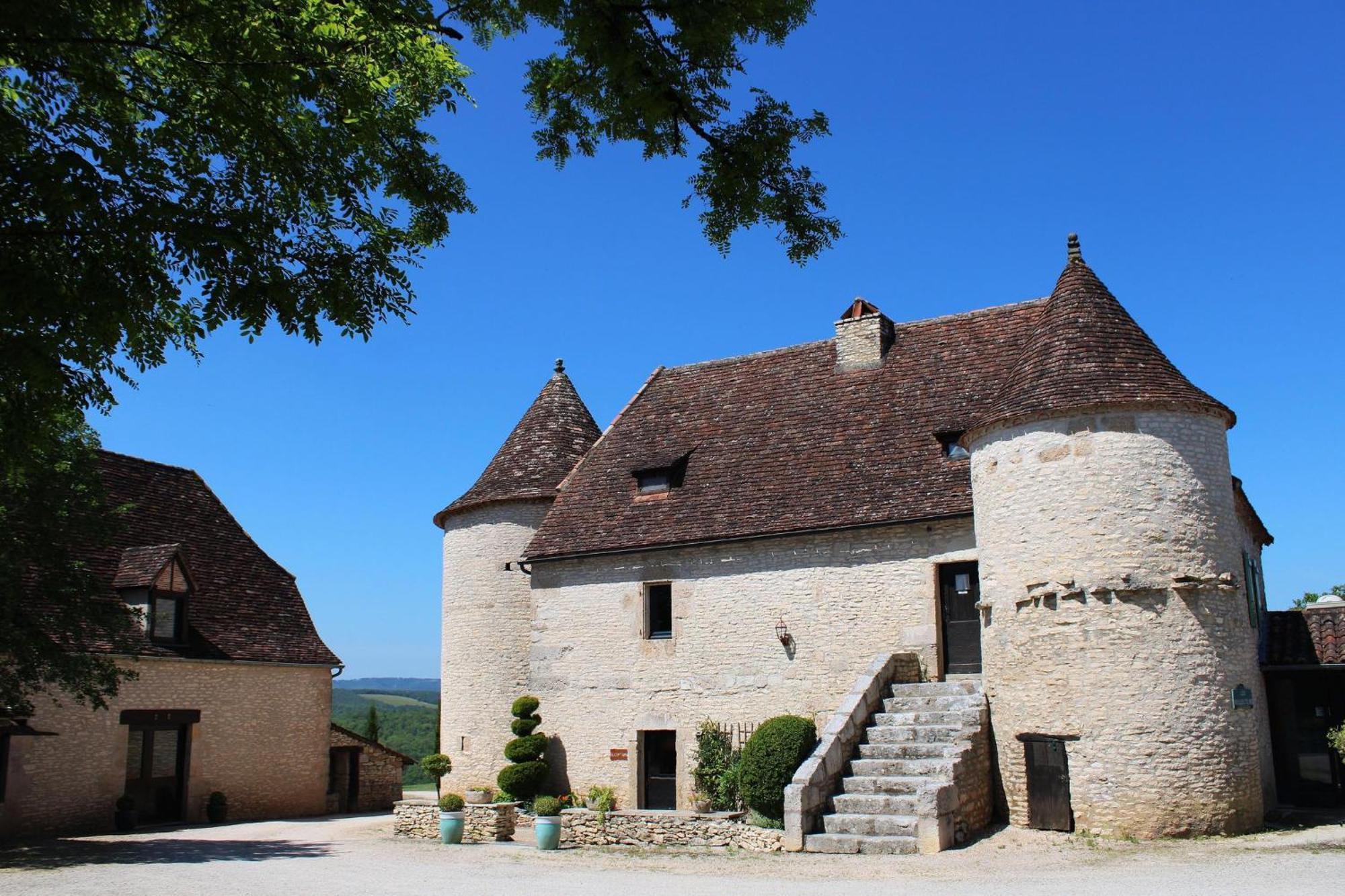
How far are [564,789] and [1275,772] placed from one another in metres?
12.0

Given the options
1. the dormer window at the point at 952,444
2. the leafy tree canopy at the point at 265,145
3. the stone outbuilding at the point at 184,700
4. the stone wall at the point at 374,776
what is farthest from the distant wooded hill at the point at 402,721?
the leafy tree canopy at the point at 265,145

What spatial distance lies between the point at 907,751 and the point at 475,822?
23.5 ft

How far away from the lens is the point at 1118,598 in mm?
14508

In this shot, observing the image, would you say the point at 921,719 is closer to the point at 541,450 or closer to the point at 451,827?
the point at 451,827

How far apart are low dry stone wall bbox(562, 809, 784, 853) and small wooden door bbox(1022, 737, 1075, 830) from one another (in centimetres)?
345

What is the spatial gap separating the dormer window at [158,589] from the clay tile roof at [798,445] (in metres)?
7.55

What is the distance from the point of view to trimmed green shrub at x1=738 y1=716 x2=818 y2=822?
16.1 metres

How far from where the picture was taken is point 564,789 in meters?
20.2

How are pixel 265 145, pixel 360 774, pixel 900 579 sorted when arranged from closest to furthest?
pixel 265 145 < pixel 900 579 < pixel 360 774

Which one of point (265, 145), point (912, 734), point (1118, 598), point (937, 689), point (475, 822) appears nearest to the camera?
point (265, 145)

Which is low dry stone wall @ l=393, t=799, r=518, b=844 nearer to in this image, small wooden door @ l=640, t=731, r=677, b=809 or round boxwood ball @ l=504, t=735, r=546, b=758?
round boxwood ball @ l=504, t=735, r=546, b=758

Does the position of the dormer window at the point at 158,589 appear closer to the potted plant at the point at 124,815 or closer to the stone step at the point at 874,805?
the potted plant at the point at 124,815

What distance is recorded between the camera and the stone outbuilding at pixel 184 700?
19.9 meters

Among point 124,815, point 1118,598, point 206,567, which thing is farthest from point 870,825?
point 206,567
